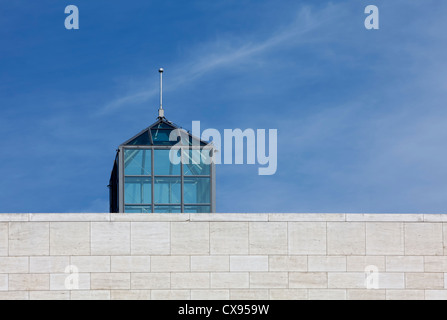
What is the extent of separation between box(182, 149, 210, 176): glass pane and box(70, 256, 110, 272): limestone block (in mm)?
15626

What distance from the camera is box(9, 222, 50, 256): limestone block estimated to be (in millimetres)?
21969

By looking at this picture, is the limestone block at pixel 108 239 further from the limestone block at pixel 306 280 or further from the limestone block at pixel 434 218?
the limestone block at pixel 434 218

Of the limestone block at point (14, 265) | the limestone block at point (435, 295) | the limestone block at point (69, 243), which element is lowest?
the limestone block at point (435, 295)

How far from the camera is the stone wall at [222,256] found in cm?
2195

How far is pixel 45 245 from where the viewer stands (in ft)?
72.1

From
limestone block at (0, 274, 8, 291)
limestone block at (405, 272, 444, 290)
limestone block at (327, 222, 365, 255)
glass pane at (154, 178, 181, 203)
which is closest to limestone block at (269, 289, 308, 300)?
limestone block at (327, 222, 365, 255)

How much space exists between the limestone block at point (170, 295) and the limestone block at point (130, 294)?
166mm

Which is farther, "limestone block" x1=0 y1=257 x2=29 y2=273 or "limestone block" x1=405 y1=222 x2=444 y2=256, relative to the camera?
"limestone block" x1=405 y1=222 x2=444 y2=256

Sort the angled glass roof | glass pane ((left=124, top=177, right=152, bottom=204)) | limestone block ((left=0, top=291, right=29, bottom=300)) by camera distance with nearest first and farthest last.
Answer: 1. limestone block ((left=0, top=291, right=29, bottom=300))
2. glass pane ((left=124, top=177, right=152, bottom=204))
3. the angled glass roof

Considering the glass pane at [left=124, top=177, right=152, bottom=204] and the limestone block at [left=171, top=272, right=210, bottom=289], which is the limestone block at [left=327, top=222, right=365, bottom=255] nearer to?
the limestone block at [left=171, top=272, right=210, bottom=289]

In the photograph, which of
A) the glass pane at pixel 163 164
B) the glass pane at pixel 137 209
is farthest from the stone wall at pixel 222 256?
the glass pane at pixel 163 164

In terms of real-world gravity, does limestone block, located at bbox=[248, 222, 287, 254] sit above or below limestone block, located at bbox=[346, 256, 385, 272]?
above
